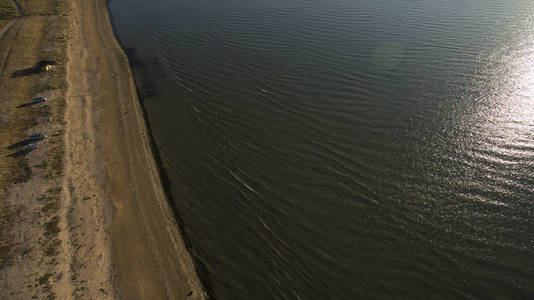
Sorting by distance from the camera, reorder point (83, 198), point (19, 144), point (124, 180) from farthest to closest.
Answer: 1. point (19, 144)
2. point (124, 180)
3. point (83, 198)

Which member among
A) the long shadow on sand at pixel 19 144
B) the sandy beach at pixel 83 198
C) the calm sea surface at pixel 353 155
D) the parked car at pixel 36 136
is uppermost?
the calm sea surface at pixel 353 155

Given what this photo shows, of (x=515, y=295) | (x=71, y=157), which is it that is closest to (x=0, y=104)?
(x=71, y=157)

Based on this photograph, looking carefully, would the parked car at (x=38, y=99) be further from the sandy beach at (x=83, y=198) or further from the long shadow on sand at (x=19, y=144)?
the long shadow on sand at (x=19, y=144)

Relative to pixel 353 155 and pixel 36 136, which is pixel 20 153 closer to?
pixel 36 136

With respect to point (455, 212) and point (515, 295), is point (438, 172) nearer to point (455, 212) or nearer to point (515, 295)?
point (455, 212)

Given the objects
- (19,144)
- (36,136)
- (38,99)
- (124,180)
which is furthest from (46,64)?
(124,180)

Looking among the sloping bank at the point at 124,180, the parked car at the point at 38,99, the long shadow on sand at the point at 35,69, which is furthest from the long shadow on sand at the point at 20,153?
the long shadow on sand at the point at 35,69
